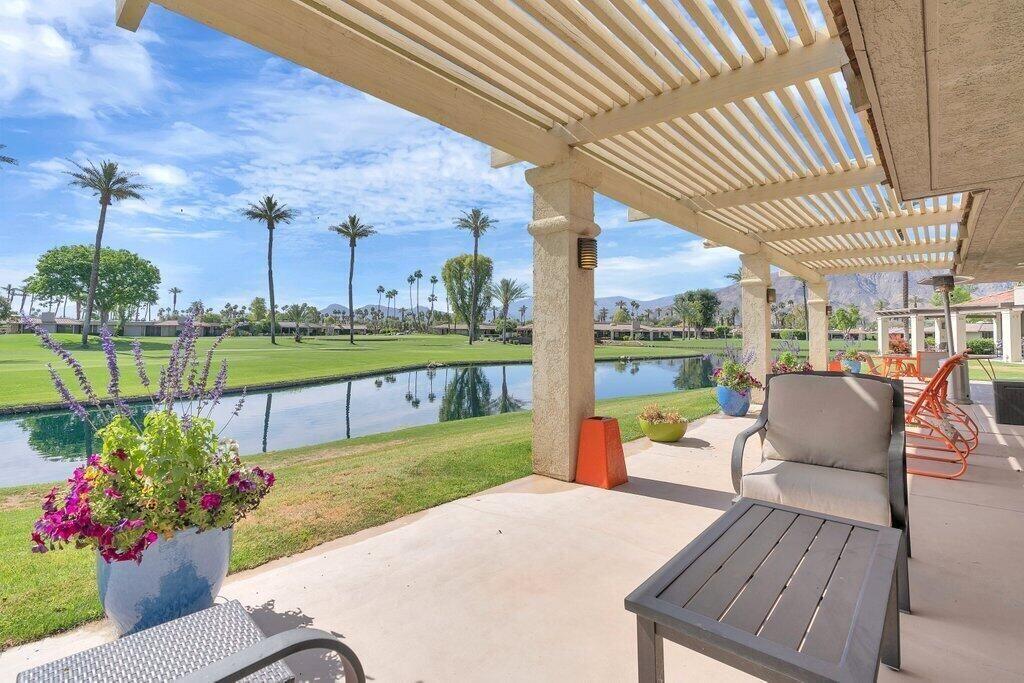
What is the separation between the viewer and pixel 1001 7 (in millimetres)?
1408

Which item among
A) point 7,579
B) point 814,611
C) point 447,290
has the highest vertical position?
point 447,290

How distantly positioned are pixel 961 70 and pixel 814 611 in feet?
6.44

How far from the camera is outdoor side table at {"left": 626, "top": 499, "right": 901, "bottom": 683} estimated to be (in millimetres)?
1102

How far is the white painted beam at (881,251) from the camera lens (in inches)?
312

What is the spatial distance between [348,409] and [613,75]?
60.9ft

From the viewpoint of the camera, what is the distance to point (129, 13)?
2.17 meters

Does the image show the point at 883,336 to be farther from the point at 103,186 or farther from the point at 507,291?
the point at 103,186

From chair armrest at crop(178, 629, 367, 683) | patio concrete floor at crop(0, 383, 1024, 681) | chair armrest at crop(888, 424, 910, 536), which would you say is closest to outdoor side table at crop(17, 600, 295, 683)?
chair armrest at crop(178, 629, 367, 683)

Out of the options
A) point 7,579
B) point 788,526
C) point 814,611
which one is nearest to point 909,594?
point 788,526

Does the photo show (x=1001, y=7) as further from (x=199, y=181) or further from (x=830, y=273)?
(x=199, y=181)

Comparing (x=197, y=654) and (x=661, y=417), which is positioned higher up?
(x=197, y=654)

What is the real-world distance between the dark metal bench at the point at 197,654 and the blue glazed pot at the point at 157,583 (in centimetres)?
42

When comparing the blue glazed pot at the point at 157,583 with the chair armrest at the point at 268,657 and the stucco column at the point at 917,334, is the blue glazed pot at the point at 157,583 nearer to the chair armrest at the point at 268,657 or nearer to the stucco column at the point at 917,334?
the chair armrest at the point at 268,657

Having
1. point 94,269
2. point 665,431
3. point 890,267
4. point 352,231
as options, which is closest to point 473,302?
point 352,231
